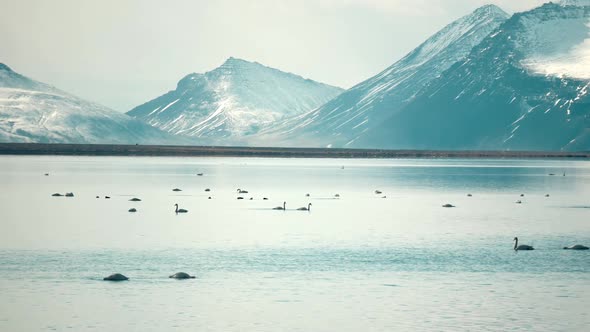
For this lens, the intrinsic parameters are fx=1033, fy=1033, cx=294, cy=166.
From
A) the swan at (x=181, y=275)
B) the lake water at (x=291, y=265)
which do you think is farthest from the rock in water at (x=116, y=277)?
the swan at (x=181, y=275)

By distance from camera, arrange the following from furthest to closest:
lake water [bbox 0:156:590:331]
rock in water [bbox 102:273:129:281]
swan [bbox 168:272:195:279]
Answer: swan [bbox 168:272:195:279], rock in water [bbox 102:273:129:281], lake water [bbox 0:156:590:331]

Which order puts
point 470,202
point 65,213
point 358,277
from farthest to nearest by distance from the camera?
point 470,202 < point 65,213 < point 358,277

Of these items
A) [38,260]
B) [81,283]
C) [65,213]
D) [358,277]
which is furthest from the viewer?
[65,213]

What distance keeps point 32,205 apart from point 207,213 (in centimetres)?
1938

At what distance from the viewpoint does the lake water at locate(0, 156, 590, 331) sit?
43344 mm

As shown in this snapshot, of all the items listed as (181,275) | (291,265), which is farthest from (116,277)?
(291,265)

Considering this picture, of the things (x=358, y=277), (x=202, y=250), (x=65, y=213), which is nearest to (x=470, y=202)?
(x=65, y=213)

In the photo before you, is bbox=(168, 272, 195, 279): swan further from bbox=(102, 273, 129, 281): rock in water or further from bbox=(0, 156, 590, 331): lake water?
bbox=(102, 273, 129, 281): rock in water

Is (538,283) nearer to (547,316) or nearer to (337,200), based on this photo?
(547,316)

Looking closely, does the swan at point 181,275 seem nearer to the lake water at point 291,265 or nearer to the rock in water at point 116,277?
the lake water at point 291,265

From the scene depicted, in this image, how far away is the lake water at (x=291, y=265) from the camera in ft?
142

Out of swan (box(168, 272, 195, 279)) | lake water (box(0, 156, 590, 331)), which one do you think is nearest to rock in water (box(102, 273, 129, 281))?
lake water (box(0, 156, 590, 331))

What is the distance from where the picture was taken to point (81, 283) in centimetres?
5119

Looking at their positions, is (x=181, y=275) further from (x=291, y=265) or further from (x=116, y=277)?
(x=291, y=265)
